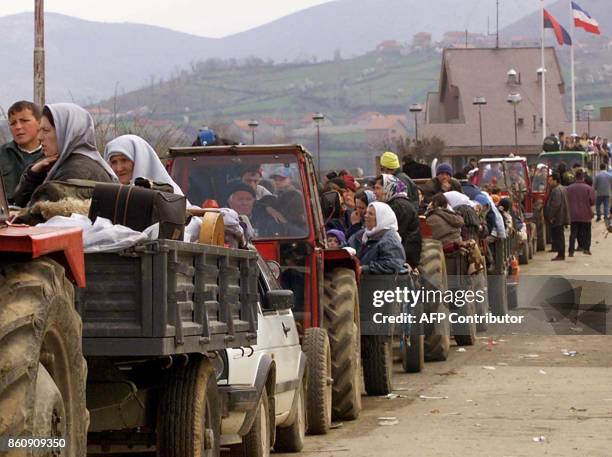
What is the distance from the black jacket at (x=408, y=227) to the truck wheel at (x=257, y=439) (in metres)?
8.03

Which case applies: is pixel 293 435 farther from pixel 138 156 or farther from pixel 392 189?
pixel 392 189

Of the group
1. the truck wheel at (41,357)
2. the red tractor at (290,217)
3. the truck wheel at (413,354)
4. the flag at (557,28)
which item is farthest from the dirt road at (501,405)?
the flag at (557,28)

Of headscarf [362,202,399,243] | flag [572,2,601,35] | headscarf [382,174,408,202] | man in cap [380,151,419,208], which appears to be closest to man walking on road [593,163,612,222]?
flag [572,2,601,35]

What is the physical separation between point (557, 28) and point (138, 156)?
7113cm

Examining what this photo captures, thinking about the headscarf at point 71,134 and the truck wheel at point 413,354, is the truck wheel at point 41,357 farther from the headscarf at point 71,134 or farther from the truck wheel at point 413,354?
the truck wheel at point 413,354

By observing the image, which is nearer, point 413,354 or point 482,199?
point 413,354

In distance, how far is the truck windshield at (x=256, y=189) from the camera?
47.1ft

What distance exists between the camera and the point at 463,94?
11812cm

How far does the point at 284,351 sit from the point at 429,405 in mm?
4197

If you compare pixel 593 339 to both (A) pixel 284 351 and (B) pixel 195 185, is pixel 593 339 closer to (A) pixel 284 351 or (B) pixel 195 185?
(B) pixel 195 185

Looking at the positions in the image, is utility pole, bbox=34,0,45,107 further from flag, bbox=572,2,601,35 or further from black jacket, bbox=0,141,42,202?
flag, bbox=572,2,601,35

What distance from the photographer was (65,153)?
30.1ft

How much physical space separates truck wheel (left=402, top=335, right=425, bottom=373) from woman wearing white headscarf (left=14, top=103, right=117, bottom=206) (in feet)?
32.3

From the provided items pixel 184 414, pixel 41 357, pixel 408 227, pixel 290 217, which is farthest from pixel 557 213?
pixel 41 357
